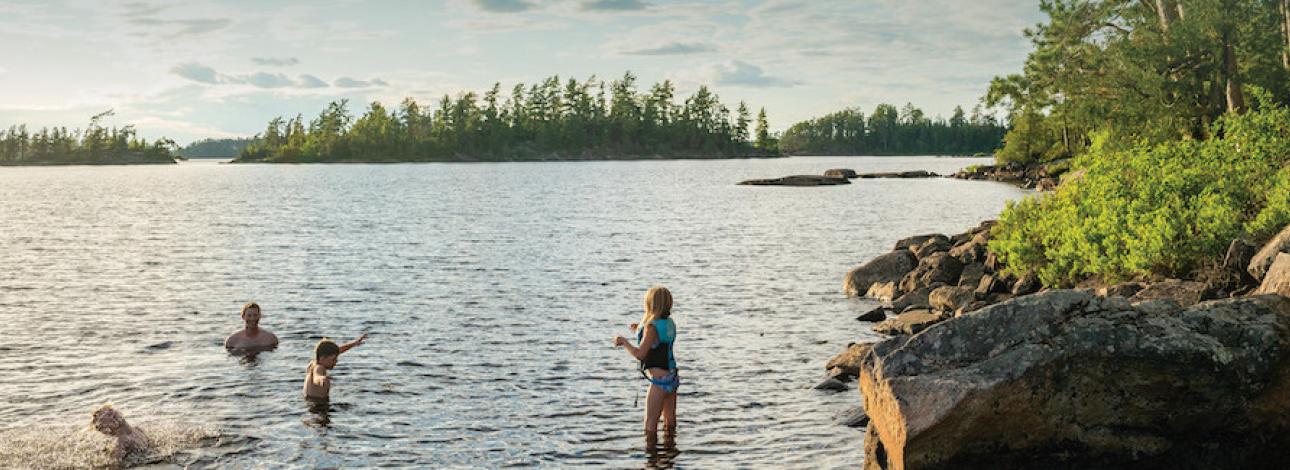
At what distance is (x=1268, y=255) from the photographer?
51.0 feet

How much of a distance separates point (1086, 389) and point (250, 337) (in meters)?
15.7

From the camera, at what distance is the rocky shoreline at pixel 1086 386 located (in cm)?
1045

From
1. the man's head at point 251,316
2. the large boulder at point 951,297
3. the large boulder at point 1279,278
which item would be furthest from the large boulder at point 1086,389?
the man's head at point 251,316

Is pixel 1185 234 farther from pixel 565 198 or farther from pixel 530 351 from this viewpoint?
pixel 565 198

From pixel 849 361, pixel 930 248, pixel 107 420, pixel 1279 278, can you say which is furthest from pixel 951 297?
pixel 107 420

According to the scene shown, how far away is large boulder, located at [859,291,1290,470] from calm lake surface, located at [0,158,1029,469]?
281 centimetres

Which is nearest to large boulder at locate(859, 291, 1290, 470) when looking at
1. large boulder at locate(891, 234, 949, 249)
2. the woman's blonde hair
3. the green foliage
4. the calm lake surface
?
the woman's blonde hair

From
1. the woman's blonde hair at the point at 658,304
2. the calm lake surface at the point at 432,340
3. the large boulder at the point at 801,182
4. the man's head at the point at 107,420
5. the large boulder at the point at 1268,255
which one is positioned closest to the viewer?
the woman's blonde hair at the point at 658,304

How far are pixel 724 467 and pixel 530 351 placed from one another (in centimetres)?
831

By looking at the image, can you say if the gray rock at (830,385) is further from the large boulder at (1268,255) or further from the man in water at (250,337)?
the man in water at (250,337)

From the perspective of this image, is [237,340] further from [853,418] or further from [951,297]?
[951,297]

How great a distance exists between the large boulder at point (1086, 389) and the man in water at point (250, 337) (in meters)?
13.5

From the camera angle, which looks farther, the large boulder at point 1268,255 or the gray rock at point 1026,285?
the gray rock at point 1026,285

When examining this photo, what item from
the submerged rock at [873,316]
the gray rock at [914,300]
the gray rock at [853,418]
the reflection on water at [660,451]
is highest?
the gray rock at [914,300]
